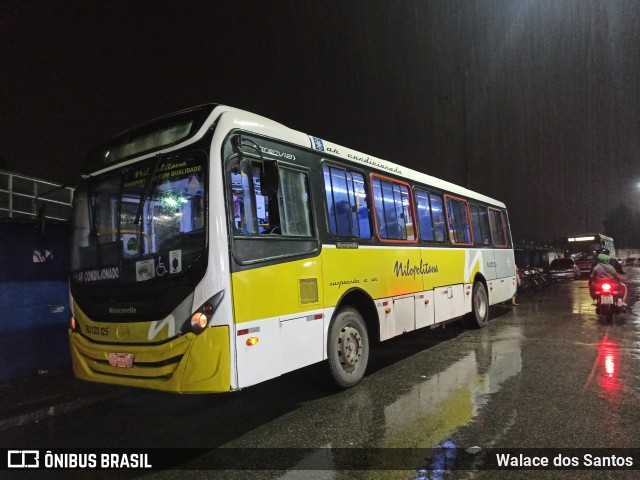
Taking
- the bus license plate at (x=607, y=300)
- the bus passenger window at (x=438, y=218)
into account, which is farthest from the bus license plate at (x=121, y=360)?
the bus license plate at (x=607, y=300)

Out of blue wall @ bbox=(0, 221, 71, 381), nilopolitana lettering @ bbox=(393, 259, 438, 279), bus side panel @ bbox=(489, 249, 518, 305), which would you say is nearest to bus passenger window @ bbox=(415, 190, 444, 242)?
nilopolitana lettering @ bbox=(393, 259, 438, 279)

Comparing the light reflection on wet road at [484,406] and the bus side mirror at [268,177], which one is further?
the bus side mirror at [268,177]

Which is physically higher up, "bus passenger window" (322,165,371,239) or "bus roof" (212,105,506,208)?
"bus roof" (212,105,506,208)

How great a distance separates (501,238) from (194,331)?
1120 centimetres

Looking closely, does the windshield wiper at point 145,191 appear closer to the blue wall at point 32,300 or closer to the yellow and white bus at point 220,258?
the yellow and white bus at point 220,258

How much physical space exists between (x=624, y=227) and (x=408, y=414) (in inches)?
4431

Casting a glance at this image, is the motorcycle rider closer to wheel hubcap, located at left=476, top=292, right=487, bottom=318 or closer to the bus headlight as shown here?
wheel hubcap, located at left=476, top=292, right=487, bottom=318

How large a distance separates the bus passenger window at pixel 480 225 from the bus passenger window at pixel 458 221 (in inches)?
17.8

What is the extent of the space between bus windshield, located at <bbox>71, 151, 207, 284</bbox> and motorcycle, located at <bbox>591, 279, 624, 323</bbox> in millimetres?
→ 10817

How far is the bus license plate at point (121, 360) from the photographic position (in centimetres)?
466

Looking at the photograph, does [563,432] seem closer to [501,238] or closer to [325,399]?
[325,399]

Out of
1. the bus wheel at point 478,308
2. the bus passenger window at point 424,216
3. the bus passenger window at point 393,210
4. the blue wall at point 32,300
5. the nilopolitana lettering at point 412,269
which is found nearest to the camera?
the blue wall at point 32,300

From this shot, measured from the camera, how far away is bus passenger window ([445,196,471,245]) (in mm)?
10103

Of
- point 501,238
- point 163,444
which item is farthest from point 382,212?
point 501,238
